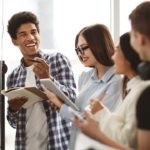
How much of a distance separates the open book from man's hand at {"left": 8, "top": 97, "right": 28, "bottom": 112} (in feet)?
0.08

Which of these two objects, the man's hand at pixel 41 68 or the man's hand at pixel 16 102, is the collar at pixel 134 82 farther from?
the man's hand at pixel 16 102

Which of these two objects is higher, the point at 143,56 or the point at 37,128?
the point at 143,56

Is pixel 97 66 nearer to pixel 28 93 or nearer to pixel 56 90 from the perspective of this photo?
pixel 56 90

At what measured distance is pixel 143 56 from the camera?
46.9 inches

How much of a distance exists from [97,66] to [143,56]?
765mm

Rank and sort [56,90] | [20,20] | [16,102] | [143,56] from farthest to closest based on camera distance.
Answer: [20,20] < [16,102] < [56,90] < [143,56]

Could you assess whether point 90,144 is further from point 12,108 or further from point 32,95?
point 12,108

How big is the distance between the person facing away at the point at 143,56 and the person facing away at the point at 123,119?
0.33ft

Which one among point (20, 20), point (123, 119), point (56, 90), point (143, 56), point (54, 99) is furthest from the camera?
point (20, 20)

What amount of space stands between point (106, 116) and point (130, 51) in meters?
0.29

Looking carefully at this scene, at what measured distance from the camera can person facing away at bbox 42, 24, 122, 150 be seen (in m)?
1.84

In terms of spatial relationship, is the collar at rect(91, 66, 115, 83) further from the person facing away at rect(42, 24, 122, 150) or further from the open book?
the open book

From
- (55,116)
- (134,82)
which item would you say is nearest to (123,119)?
(134,82)

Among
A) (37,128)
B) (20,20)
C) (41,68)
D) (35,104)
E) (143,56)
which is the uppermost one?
(20,20)
